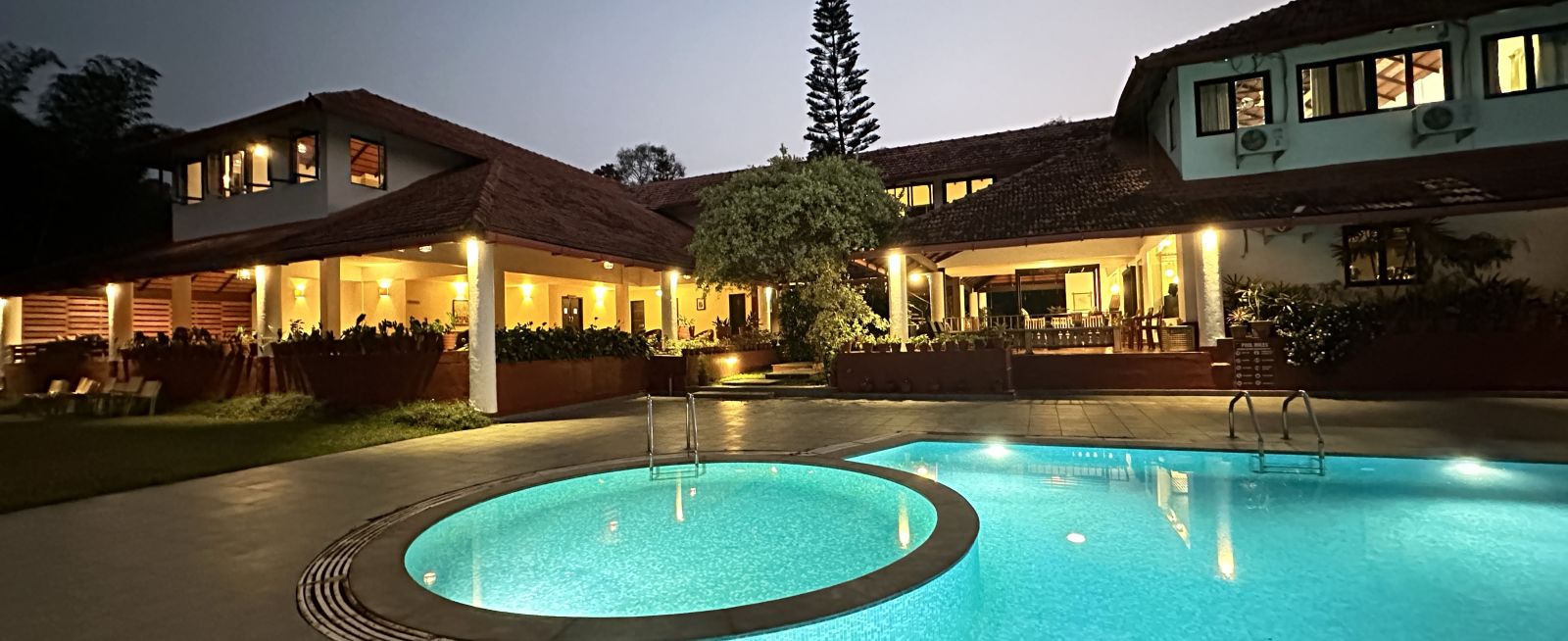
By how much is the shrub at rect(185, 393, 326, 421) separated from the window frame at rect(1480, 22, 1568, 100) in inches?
891

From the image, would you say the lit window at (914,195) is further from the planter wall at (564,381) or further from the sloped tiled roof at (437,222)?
the planter wall at (564,381)

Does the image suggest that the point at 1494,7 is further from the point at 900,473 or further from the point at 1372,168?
the point at 900,473

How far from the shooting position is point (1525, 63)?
41.7 feet

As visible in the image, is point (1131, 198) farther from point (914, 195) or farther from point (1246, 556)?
point (1246, 556)

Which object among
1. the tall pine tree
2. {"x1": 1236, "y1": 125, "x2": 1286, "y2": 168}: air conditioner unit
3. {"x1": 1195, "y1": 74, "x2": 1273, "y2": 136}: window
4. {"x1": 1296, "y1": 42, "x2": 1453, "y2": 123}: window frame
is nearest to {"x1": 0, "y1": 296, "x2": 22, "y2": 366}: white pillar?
the tall pine tree

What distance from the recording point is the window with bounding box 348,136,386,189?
16.4 metres

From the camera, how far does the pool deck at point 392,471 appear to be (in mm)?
3703

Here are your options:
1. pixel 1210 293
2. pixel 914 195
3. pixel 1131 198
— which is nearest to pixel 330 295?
pixel 914 195

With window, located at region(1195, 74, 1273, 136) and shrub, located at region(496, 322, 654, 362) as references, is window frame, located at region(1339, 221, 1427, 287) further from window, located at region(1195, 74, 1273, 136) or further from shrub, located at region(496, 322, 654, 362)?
shrub, located at region(496, 322, 654, 362)

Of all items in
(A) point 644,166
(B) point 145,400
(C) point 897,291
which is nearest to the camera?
(B) point 145,400

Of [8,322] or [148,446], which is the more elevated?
[8,322]

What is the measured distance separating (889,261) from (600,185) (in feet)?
37.0

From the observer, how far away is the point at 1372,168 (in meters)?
13.3

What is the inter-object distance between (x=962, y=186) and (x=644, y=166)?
146 ft
